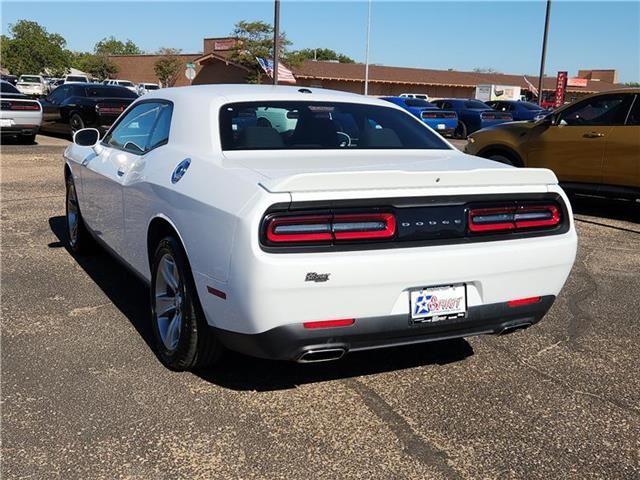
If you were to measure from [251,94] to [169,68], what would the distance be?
59.6 m

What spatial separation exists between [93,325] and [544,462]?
9.52 ft

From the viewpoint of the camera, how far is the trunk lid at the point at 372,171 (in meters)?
2.91

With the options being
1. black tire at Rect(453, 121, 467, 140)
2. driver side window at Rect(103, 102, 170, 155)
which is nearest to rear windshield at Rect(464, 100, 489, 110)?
black tire at Rect(453, 121, 467, 140)

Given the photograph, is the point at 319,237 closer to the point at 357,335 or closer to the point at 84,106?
the point at 357,335

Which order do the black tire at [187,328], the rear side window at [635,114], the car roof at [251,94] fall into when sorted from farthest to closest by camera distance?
the rear side window at [635,114]
the car roof at [251,94]
the black tire at [187,328]

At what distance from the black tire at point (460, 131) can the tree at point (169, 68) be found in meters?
40.8

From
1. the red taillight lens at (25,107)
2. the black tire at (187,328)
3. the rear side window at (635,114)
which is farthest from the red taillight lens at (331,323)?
the red taillight lens at (25,107)

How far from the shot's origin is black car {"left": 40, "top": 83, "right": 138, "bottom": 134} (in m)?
15.5

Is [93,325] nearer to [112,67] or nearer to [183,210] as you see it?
[183,210]

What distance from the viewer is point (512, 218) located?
11.0 feet

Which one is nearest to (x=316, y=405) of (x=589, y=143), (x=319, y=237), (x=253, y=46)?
(x=319, y=237)

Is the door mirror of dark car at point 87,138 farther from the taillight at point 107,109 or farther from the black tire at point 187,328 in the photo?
the taillight at point 107,109

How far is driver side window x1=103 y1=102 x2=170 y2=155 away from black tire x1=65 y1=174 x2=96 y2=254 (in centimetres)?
94

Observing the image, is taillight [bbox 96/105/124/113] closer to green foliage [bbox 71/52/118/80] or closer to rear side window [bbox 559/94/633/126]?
rear side window [bbox 559/94/633/126]
